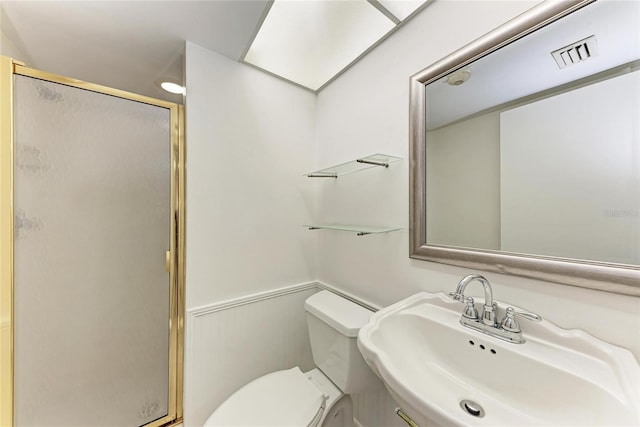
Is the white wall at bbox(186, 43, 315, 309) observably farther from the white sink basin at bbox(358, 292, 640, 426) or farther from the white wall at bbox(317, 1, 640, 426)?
the white sink basin at bbox(358, 292, 640, 426)

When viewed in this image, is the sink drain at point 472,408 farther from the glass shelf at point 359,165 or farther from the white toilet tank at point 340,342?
the glass shelf at point 359,165

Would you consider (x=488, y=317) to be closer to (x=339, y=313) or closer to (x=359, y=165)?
(x=339, y=313)

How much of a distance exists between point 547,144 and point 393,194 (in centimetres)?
54

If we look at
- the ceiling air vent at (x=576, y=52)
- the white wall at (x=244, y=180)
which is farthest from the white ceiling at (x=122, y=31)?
the ceiling air vent at (x=576, y=52)

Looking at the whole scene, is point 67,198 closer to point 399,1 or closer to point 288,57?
point 288,57

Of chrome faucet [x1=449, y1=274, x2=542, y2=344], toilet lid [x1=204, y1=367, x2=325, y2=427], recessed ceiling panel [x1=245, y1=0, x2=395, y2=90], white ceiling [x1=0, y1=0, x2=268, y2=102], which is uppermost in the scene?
recessed ceiling panel [x1=245, y1=0, x2=395, y2=90]

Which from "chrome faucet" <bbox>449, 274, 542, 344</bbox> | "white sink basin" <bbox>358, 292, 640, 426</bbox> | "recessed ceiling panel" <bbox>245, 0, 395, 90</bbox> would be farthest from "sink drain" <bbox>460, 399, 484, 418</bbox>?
"recessed ceiling panel" <bbox>245, 0, 395, 90</bbox>

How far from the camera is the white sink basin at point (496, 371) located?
498 millimetres

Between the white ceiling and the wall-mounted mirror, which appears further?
the white ceiling

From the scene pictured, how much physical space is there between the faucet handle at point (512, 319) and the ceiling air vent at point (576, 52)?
751mm

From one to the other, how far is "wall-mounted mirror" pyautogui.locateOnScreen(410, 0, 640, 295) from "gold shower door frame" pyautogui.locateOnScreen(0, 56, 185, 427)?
3.91 feet

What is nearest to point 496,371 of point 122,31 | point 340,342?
point 340,342

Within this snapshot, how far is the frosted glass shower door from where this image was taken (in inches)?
37.3

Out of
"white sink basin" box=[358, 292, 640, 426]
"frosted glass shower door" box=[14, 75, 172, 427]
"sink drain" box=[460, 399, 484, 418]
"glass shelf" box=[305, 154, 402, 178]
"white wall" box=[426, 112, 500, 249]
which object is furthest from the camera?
"glass shelf" box=[305, 154, 402, 178]
